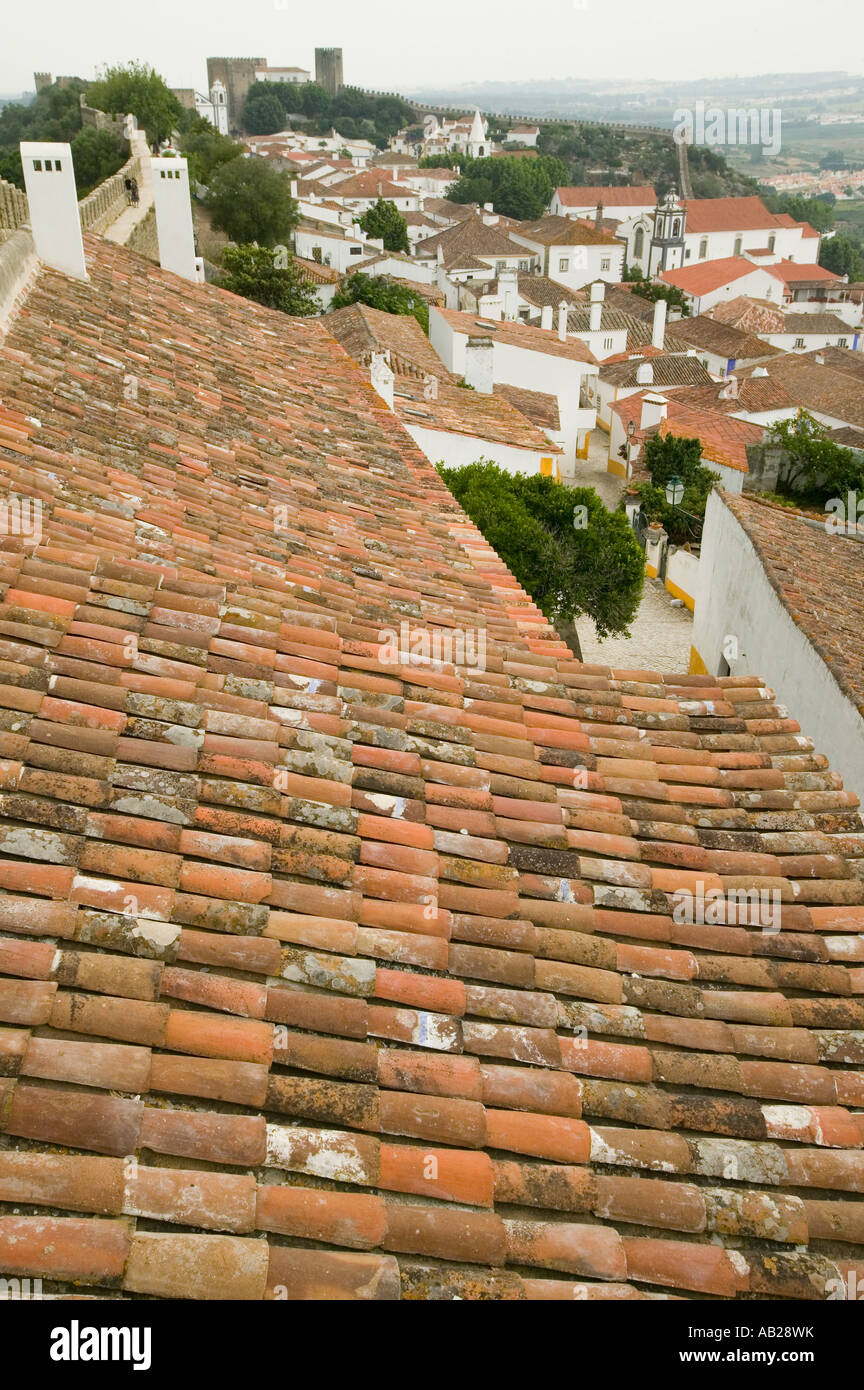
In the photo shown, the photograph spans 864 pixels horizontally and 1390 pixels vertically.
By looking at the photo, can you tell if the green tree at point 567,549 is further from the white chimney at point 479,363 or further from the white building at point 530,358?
the white building at point 530,358

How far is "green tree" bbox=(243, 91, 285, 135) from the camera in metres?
134

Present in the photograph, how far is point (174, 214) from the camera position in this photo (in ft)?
42.2

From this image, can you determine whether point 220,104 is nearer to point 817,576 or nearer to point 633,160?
point 633,160

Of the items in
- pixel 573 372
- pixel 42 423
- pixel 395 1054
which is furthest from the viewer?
pixel 573 372

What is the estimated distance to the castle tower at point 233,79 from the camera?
447 feet

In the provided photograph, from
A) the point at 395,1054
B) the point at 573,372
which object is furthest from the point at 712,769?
the point at 573,372

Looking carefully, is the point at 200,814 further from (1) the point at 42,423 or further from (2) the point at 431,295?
(2) the point at 431,295

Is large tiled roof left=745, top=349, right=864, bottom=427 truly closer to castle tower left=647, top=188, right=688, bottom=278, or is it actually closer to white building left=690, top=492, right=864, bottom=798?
white building left=690, top=492, right=864, bottom=798

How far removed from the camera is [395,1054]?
338cm

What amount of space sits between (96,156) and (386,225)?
26792 millimetres

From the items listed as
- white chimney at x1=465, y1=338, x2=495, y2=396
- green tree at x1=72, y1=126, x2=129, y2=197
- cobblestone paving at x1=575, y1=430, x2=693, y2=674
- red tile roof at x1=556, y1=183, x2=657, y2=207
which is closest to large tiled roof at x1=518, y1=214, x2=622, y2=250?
red tile roof at x1=556, y1=183, x2=657, y2=207

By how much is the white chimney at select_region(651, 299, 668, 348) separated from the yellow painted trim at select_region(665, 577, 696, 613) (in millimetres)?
31279

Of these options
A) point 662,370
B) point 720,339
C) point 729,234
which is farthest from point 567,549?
point 729,234
